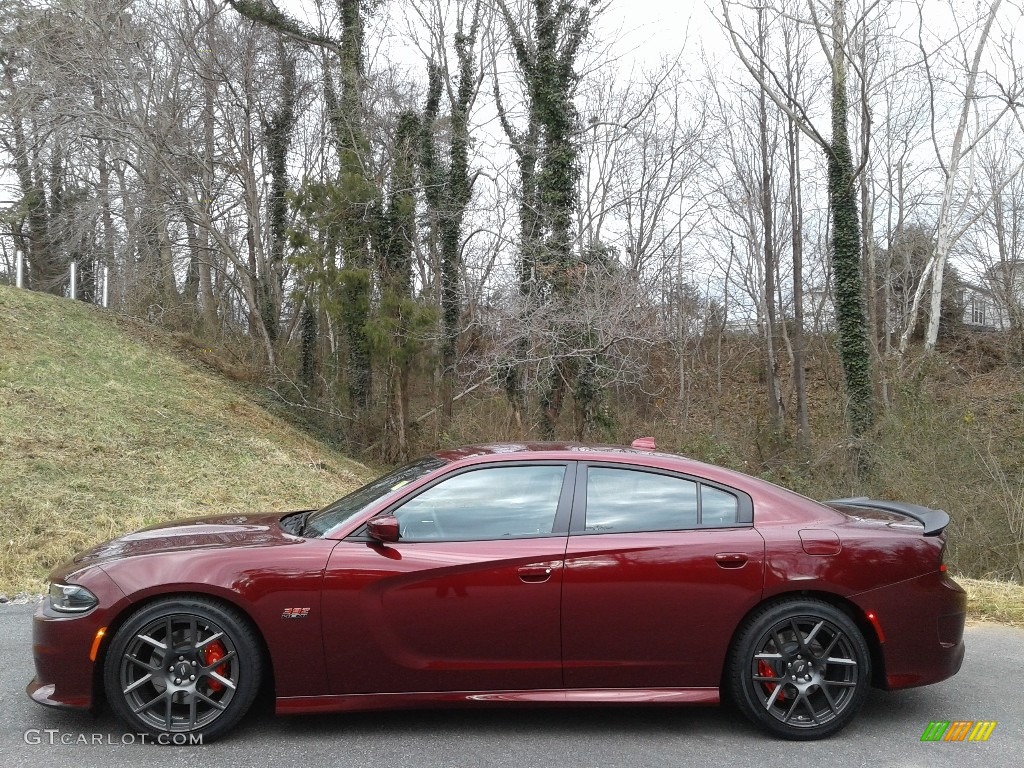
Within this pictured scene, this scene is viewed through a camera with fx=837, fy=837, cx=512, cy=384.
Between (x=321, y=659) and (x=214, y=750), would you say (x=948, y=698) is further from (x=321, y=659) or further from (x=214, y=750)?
(x=214, y=750)

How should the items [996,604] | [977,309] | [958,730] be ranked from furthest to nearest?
1. [977,309]
2. [996,604]
3. [958,730]

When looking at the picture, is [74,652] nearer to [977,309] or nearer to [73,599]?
[73,599]

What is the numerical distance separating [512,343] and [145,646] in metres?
14.4

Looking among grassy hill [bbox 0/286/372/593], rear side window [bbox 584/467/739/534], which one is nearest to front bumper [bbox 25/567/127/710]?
rear side window [bbox 584/467/739/534]

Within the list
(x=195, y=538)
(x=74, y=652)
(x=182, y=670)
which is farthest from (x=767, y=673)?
(x=74, y=652)

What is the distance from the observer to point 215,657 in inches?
158

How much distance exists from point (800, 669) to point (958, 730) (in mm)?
918

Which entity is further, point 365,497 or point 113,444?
point 113,444

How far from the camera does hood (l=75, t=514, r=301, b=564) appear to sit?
4266 millimetres

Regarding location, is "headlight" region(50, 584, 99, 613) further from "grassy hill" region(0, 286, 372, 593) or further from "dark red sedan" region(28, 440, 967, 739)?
"grassy hill" region(0, 286, 372, 593)

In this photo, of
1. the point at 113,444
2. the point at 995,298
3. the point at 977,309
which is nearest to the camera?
the point at 113,444

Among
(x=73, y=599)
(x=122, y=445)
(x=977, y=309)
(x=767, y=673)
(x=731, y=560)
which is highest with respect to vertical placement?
(x=977, y=309)

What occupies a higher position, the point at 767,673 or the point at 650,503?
the point at 650,503

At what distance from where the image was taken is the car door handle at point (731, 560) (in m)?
4.20
